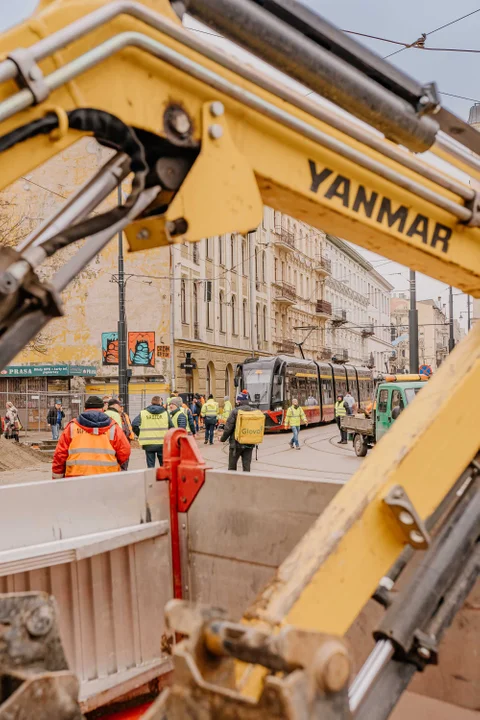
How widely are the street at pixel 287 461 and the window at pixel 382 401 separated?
57.2 inches

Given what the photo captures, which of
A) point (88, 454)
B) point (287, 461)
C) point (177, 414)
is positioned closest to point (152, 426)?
point (177, 414)

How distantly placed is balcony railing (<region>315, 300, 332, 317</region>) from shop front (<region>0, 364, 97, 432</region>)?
27.4 metres

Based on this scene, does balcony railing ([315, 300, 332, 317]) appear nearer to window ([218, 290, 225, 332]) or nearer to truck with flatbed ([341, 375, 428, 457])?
window ([218, 290, 225, 332])

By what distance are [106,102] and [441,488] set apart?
67.7 inches

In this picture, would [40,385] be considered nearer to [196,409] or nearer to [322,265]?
[196,409]

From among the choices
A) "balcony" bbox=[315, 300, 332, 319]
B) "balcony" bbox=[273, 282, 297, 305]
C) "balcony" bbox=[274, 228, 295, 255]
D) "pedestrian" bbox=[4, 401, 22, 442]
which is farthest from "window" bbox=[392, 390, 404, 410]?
"balcony" bbox=[315, 300, 332, 319]

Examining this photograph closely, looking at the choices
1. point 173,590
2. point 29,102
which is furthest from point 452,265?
point 173,590

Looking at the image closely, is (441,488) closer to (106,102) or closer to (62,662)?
(62,662)

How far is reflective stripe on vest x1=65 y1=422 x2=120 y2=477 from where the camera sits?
6.59 metres

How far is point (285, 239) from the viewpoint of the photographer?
163 feet

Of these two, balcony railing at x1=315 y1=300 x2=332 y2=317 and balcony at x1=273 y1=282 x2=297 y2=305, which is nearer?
balcony at x1=273 y1=282 x2=297 y2=305

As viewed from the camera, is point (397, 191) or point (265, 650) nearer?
point (265, 650)

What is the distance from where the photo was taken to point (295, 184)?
2580 mm

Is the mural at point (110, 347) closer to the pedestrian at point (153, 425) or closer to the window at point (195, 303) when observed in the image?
the window at point (195, 303)
